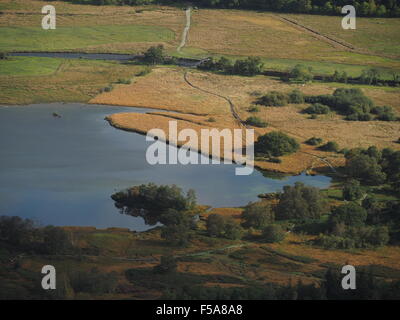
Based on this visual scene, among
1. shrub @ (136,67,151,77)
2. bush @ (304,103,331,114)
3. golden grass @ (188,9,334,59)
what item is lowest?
bush @ (304,103,331,114)

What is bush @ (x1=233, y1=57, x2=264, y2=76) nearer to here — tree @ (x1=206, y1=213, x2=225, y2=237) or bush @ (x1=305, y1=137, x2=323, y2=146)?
bush @ (x1=305, y1=137, x2=323, y2=146)

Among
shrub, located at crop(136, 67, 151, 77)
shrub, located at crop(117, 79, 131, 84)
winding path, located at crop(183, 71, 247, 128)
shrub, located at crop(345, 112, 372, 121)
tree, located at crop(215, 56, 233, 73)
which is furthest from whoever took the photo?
tree, located at crop(215, 56, 233, 73)

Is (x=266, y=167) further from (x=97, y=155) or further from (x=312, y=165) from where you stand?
(x=97, y=155)

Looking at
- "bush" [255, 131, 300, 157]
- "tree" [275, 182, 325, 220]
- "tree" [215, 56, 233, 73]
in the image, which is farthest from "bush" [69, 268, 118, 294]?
"tree" [215, 56, 233, 73]

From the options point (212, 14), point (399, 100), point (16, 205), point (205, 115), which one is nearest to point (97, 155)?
point (16, 205)

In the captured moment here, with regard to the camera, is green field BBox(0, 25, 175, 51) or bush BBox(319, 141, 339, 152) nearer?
bush BBox(319, 141, 339, 152)

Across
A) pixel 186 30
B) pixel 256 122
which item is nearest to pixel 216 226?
pixel 256 122
